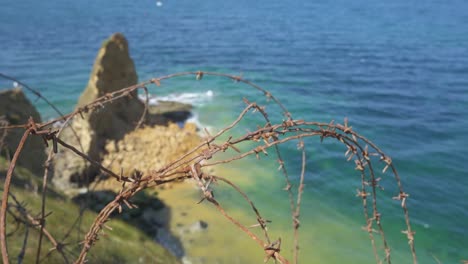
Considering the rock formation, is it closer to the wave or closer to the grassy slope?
the wave

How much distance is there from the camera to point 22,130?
43.5ft

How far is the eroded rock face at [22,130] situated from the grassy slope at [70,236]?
77.8 inches

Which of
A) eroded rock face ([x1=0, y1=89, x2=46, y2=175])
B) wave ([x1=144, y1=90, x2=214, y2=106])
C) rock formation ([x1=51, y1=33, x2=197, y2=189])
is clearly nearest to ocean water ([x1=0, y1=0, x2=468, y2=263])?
wave ([x1=144, y1=90, x2=214, y2=106])

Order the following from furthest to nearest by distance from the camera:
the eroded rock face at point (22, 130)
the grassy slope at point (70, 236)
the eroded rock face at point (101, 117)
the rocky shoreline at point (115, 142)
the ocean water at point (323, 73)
Answer: 1. the eroded rock face at point (101, 117)
2. the ocean water at point (323, 73)
3. the rocky shoreline at point (115, 142)
4. the eroded rock face at point (22, 130)
5. the grassy slope at point (70, 236)

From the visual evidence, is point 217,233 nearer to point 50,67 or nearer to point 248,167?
point 248,167

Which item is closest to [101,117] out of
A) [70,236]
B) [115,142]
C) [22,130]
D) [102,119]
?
[102,119]

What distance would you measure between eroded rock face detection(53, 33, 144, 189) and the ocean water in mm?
4342

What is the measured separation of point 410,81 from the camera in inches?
1102

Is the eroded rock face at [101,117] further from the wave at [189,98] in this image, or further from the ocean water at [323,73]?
the wave at [189,98]

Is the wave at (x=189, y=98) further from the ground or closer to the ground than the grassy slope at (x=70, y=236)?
closer to the ground

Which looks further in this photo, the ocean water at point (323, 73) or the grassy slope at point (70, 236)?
the ocean water at point (323, 73)

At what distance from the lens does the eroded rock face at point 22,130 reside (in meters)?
12.4

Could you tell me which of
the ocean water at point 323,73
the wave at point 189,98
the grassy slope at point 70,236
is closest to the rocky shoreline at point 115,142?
the wave at point 189,98

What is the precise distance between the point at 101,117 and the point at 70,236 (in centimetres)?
1081
